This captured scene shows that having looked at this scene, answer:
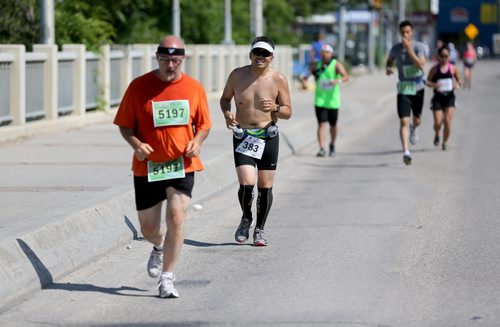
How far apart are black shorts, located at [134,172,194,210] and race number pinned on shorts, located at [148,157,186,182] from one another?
5 centimetres

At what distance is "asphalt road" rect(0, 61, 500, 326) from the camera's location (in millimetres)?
8086

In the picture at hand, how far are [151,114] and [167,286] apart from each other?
1162mm

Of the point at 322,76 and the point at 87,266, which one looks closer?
the point at 87,266

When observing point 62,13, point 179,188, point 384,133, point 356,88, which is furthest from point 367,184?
point 356,88

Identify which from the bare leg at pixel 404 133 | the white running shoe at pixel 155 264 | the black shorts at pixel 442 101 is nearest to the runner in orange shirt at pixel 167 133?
the white running shoe at pixel 155 264

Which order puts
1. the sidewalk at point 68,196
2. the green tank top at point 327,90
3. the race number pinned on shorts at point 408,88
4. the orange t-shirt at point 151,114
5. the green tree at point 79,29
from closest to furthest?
the orange t-shirt at point 151,114, the sidewalk at point 68,196, the race number pinned on shorts at point 408,88, the green tank top at point 327,90, the green tree at point 79,29

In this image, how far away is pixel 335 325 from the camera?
7.65 m

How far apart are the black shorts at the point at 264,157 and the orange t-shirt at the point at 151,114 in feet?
8.25

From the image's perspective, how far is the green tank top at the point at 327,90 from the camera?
65.6ft

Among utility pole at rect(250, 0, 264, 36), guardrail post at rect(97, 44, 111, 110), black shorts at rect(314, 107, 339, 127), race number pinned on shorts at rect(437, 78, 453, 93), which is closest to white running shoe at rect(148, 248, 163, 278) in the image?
black shorts at rect(314, 107, 339, 127)

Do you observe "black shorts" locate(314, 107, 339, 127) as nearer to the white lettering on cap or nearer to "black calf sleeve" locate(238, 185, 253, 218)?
"black calf sleeve" locate(238, 185, 253, 218)

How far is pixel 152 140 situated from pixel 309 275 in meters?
1.71

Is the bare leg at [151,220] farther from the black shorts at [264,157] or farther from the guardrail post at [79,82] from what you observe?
the guardrail post at [79,82]

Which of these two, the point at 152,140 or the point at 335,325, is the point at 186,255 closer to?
the point at 152,140
